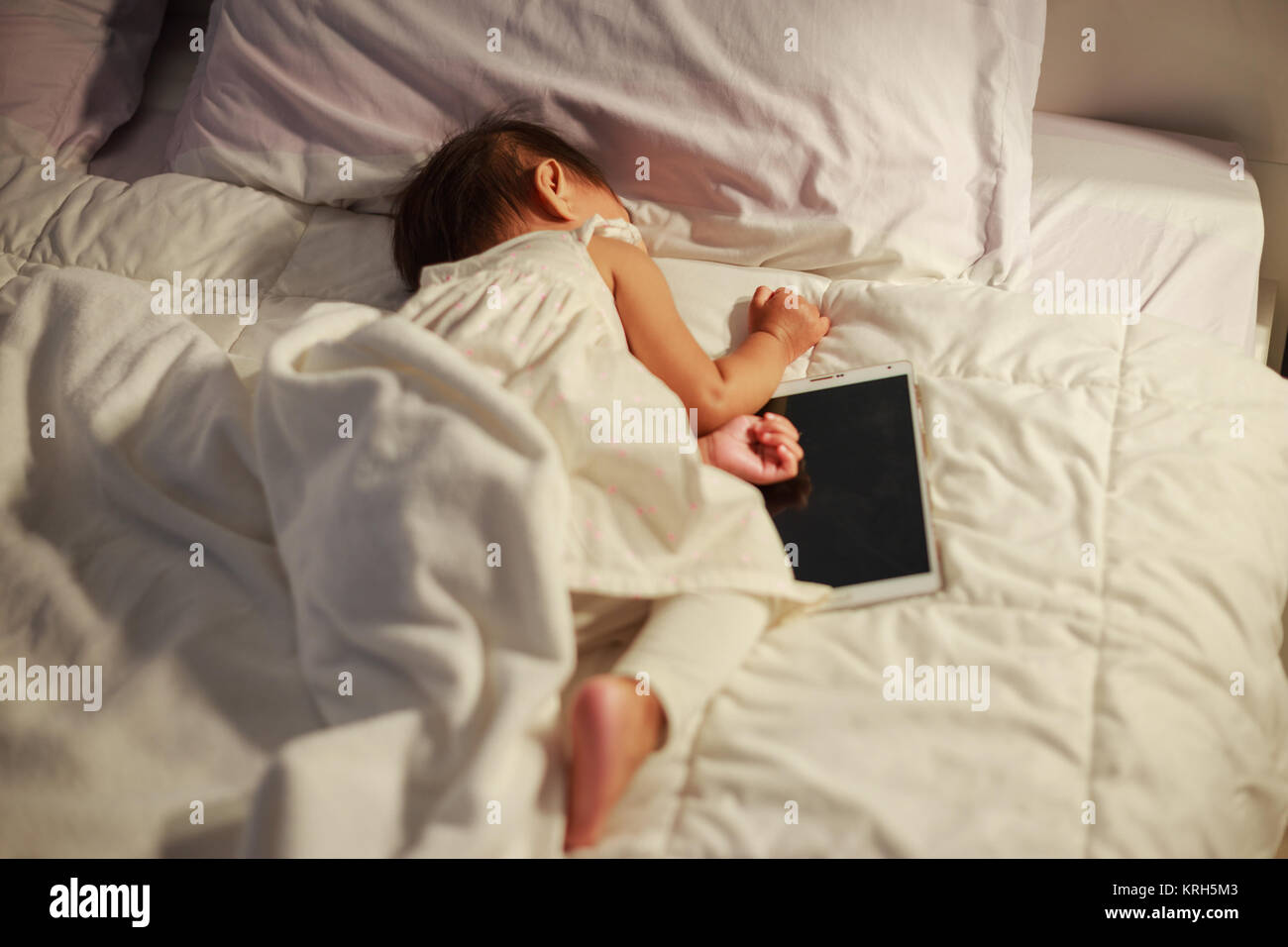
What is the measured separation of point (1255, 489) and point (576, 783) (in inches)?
26.6

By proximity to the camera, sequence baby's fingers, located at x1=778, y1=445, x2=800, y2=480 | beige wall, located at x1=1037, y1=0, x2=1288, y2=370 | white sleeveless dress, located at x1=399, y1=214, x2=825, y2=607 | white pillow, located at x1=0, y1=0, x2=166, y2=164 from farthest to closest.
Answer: white pillow, located at x1=0, y1=0, x2=166, y2=164 → beige wall, located at x1=1037, y1=0, x2=1288, y2=370 → baby's fingers, located at x1=778, y1=445, x2=800, y2=480 → white sleeveless dress, located at x1=399, y1=214, x2=825, y2=607

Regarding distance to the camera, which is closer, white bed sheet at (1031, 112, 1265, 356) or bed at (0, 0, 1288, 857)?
bed at (0, 0, 1288, 857)

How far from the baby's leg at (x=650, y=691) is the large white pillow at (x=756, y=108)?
1.86ft

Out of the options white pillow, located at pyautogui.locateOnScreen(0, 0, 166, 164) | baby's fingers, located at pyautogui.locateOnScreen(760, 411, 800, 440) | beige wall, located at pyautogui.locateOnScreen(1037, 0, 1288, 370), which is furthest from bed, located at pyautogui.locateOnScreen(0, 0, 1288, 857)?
white pillow, located at pyautogui.locateOnScreen(0, 0, 166, 164)

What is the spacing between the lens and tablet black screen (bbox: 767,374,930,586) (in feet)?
2.82

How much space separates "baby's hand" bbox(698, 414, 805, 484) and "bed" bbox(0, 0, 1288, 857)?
0.42ft

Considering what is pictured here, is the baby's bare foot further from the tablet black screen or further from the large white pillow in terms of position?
the large white pillow

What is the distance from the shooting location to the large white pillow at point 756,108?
3.76 ft

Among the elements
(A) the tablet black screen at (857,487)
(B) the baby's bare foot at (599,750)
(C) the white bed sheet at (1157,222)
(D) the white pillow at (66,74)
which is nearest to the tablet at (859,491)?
(A) the tablet black screen at (857,487)

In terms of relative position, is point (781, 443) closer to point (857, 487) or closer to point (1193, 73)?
point (857, 487)

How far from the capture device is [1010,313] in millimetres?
1027

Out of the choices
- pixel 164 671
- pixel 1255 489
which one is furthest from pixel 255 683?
pixel 1255 489

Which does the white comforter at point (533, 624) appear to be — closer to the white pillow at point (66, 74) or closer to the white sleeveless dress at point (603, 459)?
the white sleeveless dress at point (603, 459)

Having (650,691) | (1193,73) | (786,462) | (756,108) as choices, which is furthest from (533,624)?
(1193,73)
